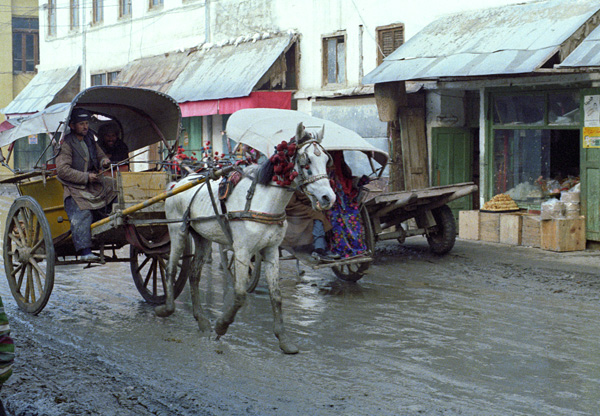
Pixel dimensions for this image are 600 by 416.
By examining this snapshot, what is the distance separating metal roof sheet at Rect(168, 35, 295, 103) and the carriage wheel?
33.3ft

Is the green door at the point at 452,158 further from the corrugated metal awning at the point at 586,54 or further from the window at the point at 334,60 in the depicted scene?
the corrugated metal awning at the point at 586,54

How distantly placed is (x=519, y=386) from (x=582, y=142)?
329 inches

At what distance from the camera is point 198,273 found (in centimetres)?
822

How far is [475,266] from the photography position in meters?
11.8

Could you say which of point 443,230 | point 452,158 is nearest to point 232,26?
point 452,158

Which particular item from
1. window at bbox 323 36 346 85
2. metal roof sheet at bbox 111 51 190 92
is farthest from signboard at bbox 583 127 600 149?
metal roof sheet at bbox 111 51 190 92

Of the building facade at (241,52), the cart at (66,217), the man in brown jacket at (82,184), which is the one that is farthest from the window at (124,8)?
the man in brown jacket at (82,184)

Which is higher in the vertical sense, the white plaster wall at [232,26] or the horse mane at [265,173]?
the white plaster wall at [232,26]

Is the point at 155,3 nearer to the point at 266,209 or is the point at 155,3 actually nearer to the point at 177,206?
the point at 177,206

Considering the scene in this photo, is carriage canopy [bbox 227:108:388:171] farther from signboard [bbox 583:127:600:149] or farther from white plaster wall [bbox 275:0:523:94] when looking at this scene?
white plaster wall [bbox 275:0:523:94]

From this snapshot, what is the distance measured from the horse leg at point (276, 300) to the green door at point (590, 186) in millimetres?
7581

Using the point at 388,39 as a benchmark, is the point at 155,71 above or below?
above

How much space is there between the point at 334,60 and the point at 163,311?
1178 cm

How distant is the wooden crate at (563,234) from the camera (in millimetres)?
12992
